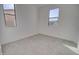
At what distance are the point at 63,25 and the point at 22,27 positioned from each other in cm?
76

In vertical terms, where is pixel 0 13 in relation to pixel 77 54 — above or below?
above

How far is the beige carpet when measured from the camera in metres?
1.78

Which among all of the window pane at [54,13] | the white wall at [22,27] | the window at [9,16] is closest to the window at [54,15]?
the window pane at [54,13]

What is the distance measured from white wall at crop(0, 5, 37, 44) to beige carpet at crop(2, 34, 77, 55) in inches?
4.2

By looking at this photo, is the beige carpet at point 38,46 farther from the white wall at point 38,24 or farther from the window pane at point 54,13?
the window pane at point 54,13

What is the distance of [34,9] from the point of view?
163 centimetres

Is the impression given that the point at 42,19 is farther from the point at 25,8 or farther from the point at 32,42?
the point at 32,42

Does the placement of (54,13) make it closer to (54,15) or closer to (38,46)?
(54,15)

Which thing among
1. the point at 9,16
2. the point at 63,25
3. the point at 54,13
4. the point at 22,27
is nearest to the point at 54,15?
the point at 54,13

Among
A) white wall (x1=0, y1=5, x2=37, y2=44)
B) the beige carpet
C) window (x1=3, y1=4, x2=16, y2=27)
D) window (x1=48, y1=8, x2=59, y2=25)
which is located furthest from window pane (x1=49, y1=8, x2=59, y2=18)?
window (x1=3, y1=4, x2=16, y2=27)

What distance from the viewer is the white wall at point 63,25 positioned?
173 cm

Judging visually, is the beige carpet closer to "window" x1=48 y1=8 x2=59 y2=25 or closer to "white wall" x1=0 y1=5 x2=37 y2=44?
"white wall" x1=0 y1=5 x2=37 y2=44

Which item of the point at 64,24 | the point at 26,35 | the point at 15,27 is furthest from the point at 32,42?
the point at 64,24

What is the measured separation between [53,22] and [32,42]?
542mm
